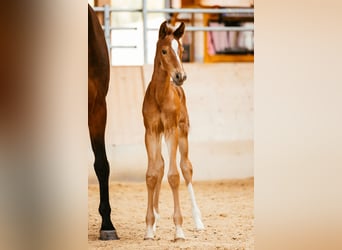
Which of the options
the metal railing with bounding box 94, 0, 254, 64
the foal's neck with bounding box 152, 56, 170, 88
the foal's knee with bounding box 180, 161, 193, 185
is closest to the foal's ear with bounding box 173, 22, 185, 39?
the foal's neck with bounding box 152, 56, 170, 88

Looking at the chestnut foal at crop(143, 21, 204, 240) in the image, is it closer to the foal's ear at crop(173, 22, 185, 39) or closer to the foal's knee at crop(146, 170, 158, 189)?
the foal's knee at crop(146, 170, 158, 189)

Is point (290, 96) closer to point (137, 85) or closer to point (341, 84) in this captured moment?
point (341, 84)

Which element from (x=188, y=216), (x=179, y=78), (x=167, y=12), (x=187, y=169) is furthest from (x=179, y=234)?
(x=167, y=12)

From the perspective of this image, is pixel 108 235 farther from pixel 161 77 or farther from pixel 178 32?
pixel 178 32

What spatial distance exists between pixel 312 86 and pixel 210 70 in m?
4.73

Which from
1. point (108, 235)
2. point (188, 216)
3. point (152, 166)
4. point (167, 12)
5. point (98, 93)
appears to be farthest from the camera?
point (167, 12)

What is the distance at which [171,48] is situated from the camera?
467cm

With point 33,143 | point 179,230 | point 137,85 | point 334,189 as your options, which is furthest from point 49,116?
point 137,85

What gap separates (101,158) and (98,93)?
38 cm

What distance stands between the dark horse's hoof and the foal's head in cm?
94

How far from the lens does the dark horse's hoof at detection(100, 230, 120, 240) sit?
5023 mm

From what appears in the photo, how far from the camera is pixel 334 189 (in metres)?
3.67

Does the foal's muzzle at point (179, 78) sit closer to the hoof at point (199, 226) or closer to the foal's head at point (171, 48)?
the foal's head at point (171, 48)

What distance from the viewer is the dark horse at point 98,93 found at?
5.18 meters
